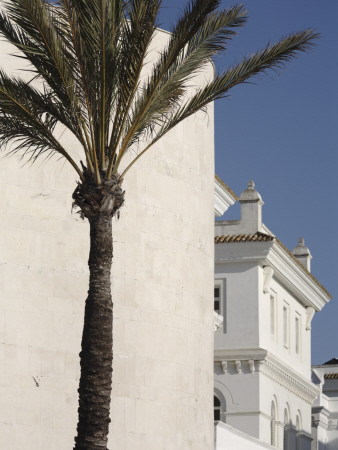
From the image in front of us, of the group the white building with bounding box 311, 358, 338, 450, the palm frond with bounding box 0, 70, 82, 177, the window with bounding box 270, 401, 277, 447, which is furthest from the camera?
the white building with bounding box 311, 358, 338, 450

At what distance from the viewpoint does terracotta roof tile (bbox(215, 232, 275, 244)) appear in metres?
44.6

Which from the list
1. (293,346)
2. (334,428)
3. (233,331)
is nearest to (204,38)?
(233,331)

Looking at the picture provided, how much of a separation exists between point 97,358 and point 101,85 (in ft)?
13.3

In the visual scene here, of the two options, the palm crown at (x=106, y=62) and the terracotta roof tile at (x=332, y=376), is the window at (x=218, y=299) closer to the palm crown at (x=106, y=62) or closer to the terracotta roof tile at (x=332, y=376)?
the terracotta roof tile at (x=332, y=376)

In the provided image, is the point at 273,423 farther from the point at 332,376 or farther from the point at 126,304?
the point at 126,304

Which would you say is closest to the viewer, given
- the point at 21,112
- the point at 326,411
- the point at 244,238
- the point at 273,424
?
the point at 21,112

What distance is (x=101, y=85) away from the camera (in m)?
17.5

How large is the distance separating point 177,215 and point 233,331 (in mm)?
19778

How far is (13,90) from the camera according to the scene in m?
17.8

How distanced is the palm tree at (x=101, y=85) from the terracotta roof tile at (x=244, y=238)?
2623cm

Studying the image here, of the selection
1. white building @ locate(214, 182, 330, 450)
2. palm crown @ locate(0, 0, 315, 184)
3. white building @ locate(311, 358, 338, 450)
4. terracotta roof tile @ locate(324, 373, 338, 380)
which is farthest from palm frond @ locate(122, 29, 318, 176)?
terracotta roof tile @ locate(324, 373, 338, 380)

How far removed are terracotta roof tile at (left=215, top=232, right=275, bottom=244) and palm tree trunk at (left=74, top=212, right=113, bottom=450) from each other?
27.4 m

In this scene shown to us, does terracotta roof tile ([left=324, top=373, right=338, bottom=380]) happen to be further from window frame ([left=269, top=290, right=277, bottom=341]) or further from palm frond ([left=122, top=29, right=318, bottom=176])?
palm frond ([left=122, top=29, right=318, bottom=176])

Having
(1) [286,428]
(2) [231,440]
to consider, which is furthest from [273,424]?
(2) [231,440]
